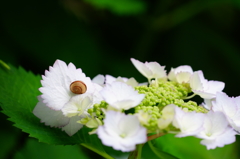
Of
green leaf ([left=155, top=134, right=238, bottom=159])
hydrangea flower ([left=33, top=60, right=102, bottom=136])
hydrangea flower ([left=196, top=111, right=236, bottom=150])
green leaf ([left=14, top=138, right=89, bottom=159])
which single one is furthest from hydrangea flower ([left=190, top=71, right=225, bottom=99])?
green leaf ([left=14, top=138, right=89, bottom=159])

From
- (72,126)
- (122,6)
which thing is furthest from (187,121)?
(122,6)

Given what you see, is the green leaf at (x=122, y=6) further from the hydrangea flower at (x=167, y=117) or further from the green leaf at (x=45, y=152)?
the hydrangea flower at (x=167, y=117)

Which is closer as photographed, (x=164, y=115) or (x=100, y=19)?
(x=164, y=115)

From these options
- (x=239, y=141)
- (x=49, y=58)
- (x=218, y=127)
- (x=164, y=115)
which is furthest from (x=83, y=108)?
(x=49, y=58)

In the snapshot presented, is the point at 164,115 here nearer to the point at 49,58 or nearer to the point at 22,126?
the point at 22,126

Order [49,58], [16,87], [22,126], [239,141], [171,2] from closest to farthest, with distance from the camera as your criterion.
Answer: [22,126]
[16,87]
[239,141]
[49,58]
[171,2]

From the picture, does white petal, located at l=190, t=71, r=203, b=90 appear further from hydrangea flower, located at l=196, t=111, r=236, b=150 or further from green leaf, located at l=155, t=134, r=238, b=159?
green leaf, located at l=155, t=134, r=238, b=159

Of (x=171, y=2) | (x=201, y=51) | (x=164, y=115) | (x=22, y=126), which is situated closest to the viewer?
(x=164, y=115)

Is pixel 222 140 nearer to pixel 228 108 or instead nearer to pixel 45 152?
pixel 228 108
